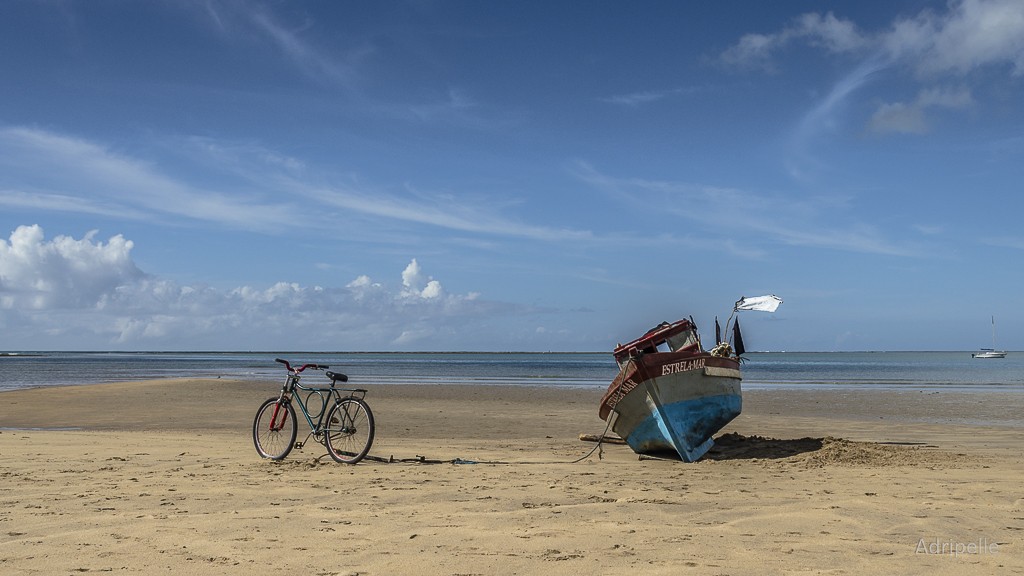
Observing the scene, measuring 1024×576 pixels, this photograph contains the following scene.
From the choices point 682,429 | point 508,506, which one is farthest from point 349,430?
point 682,429

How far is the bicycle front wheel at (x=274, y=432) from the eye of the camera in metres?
10.7

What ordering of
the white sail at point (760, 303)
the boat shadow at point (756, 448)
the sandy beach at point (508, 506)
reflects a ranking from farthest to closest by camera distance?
the white sail at point (760, 303), the boat shadow at point (756, 448), the sandy beach at point (508, 506)

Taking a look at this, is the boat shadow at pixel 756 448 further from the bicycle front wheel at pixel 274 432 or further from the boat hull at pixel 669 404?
the bicycle front wheel at pixel 274 432

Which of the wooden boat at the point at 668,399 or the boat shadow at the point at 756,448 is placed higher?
the wooden boat at the point at 668,399

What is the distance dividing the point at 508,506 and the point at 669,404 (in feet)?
15.1

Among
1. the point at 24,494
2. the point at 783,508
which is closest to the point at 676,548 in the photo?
the point at 783,508

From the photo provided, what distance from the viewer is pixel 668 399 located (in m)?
11.3

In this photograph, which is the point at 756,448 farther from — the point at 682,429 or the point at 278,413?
the point at 278,413

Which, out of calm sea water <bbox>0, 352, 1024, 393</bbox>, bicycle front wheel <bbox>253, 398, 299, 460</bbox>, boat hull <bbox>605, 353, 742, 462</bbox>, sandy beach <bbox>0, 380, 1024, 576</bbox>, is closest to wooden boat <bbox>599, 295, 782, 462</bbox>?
boat hull <bbox>605, 353, 742, 462</bbox>

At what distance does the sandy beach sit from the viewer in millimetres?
5355

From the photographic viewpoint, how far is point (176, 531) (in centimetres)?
614

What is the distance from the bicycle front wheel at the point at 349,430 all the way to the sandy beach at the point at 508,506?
0.89 feet

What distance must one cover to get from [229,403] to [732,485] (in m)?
18.1

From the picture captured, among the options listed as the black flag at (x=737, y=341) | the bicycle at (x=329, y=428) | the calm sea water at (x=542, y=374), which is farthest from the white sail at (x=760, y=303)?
the calm sea water at (x=542, y=374)
